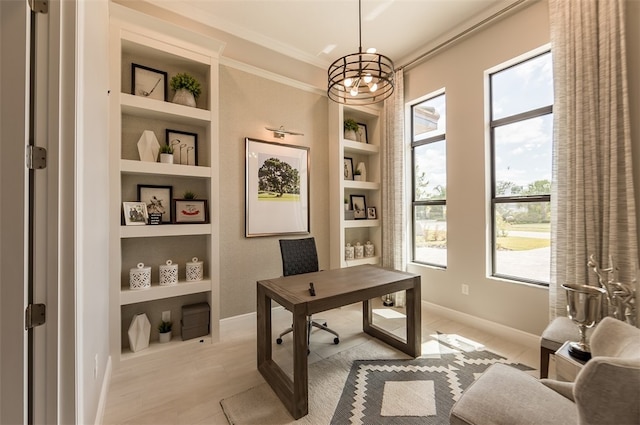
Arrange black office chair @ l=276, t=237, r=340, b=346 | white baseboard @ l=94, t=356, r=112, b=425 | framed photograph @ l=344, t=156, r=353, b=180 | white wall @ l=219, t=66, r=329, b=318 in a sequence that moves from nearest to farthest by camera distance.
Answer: white baseboard @ l=94, t=356, r=112, b=425 → black office chair @ l=276, t=237, r=340, b=346 → white wall @ l=219, t=66, r=329, b=318 → framed photograph @ l=344, t=156, r=353, b=180

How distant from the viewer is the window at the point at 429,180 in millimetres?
3564

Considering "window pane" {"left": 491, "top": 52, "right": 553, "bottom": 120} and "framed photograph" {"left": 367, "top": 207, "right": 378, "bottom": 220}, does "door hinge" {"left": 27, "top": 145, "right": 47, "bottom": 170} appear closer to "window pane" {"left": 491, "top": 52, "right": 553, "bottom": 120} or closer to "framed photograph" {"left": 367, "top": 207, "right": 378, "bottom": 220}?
"framed photograph" {"left": 367, "top": 207, "right": 378, "bottom": 220}

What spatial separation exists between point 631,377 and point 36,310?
2.19 meters

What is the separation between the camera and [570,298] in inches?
64.2

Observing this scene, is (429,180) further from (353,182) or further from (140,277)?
(140,277)

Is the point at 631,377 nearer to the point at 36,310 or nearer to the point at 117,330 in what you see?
the point at 36,310

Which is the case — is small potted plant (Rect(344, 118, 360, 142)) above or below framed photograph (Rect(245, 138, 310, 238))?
above

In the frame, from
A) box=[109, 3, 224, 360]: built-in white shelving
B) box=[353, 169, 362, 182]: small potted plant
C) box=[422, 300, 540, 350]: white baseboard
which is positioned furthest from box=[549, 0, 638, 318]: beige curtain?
box=[109, 3, 224, 360]: built-in white shelving

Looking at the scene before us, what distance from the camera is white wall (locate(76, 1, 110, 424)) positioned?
1.25 meters

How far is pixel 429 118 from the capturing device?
377 cm

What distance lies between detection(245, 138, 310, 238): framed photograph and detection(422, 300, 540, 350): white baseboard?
2039 millimetres

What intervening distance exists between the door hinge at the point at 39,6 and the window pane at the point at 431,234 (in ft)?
12.3

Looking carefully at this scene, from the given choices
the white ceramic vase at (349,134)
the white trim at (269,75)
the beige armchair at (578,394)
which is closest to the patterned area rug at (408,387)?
the beige armchair at (578,394)

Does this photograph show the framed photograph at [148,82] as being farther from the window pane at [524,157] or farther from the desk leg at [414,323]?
the window pane at [524,157]
